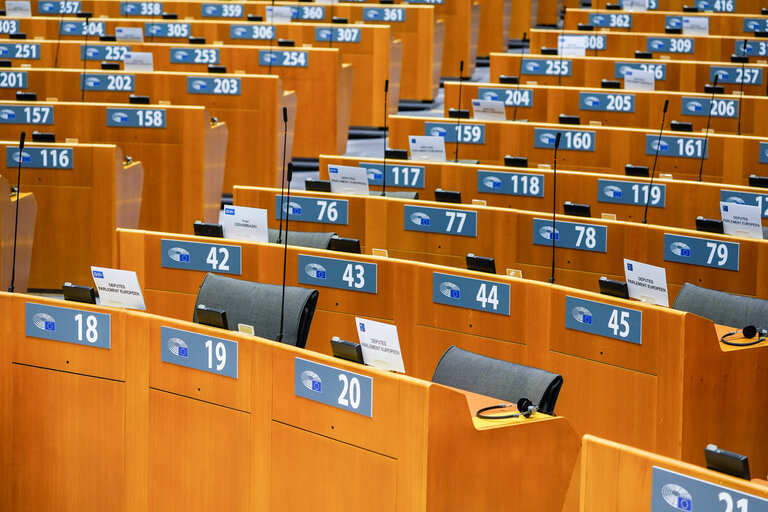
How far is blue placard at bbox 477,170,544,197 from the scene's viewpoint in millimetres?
6781

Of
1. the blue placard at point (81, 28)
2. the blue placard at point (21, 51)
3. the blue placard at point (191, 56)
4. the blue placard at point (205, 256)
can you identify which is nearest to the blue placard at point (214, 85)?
the blue placard at point (191, 56)

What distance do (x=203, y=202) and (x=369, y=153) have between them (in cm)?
229

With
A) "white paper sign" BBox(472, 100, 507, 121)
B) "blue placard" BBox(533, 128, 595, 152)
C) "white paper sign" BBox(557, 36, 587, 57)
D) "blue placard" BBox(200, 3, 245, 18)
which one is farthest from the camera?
"blue placard" BBox(200, 3, 245, 18)

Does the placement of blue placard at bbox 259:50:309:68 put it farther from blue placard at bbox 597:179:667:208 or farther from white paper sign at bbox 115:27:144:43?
blue placard at bbox 597:179:667:208

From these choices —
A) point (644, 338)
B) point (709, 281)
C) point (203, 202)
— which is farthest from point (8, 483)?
point (203, 202)

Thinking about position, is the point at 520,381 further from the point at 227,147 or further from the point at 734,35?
the point at 734,35

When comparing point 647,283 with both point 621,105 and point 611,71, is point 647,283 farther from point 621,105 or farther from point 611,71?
point 611,71

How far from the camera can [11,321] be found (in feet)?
14.2

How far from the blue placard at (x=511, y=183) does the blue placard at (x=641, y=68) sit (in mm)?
3195

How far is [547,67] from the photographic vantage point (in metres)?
10.0

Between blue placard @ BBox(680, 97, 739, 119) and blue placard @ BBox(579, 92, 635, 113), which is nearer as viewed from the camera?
blue placard @ BBox(680, 97, 739, 119)

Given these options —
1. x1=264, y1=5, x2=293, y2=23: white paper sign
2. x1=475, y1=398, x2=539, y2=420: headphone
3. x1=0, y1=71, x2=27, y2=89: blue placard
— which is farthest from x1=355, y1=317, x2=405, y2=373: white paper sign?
x1=264, y1=5, x2=293, y2=23: white paper sign

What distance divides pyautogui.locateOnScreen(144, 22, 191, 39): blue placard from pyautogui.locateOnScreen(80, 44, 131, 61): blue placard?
96cm

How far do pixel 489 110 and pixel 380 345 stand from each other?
498 cm
